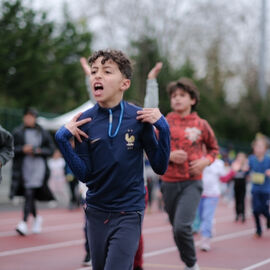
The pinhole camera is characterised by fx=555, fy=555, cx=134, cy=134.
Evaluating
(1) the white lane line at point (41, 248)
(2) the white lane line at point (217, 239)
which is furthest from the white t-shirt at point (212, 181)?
(1) the white lane line at point (41, 248)

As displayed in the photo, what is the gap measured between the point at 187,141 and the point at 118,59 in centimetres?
247

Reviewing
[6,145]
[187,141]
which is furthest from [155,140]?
[6,145]

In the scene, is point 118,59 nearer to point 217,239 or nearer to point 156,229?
point 217,239

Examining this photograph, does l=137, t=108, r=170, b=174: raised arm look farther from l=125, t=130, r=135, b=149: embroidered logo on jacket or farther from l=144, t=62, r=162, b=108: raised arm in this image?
l=144, t=62, r=162, b=108: raised arm

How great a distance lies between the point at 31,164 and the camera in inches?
399

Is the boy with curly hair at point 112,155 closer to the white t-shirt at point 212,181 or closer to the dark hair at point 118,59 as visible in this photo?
the dark hair at point 118,59

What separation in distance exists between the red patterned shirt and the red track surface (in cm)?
153

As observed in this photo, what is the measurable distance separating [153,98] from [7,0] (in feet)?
45.0

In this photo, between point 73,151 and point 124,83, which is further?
point 124,83

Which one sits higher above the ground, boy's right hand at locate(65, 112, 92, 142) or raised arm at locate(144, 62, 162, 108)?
raised arm at locate(144, 62, 162, 108)

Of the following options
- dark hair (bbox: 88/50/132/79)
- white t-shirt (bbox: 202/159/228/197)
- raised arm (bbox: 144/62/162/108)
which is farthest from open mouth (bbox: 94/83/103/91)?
white t-shirt (bbox: 202/159/228/197)

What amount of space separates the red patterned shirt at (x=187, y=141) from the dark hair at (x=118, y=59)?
2.24 m

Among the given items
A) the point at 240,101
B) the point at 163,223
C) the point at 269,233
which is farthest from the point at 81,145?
the point at 240,101

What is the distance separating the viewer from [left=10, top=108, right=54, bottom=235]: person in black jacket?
32.8 ft
